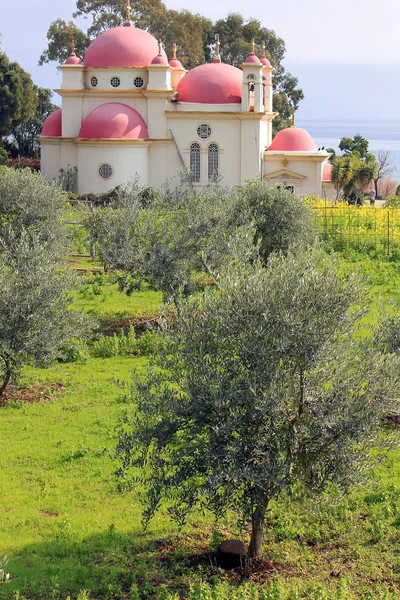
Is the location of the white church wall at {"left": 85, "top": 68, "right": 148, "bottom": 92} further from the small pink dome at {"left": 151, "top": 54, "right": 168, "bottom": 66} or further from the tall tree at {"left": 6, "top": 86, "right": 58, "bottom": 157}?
the tall tree at {"left": 6, "top": 86, "right": 58, "bottom": 157}

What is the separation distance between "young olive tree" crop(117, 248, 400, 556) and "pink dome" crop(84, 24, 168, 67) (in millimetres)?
37029

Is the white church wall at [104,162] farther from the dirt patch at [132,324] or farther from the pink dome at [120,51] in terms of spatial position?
the dirt patch at [132,324]

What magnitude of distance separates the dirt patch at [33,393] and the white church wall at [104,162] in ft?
89.3

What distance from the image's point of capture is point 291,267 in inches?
398

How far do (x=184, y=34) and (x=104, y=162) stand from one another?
25414mm

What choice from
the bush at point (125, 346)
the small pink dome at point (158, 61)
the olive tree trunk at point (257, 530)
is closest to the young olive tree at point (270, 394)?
the olive tree trunk at point (257, 530)

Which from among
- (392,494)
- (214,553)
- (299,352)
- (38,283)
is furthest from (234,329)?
(38,283)

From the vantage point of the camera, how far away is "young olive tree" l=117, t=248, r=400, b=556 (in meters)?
9.61

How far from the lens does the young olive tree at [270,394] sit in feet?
31.5

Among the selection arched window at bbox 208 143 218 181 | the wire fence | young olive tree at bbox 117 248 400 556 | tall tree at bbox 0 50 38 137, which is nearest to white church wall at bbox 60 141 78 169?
arched window at bbox 208 143 218 181

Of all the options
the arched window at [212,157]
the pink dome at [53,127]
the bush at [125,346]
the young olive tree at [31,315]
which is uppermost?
the pink dome at [53,127]

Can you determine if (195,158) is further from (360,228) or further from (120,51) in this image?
(360,228)

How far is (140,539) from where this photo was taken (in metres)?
11.0

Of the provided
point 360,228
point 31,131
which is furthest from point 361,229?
point 31,131
